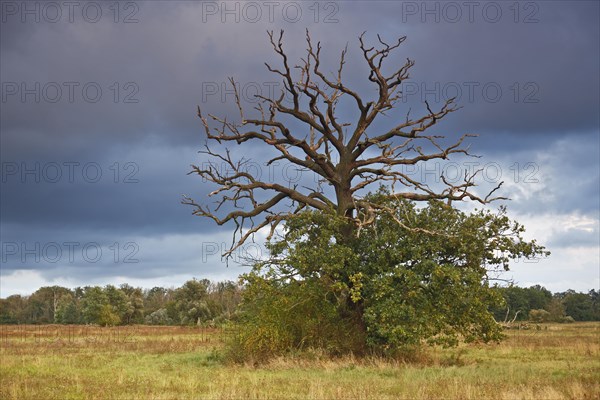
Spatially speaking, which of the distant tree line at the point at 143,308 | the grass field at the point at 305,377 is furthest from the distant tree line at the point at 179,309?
the grass field at the point at 305,377

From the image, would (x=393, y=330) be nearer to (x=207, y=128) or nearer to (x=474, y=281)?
(x=474, y=281)

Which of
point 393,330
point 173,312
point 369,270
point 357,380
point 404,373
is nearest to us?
point 357,380

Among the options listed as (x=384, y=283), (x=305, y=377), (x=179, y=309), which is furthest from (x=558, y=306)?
(x=305, y=377)

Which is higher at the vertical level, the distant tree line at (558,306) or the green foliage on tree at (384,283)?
the green foliage on tree at (384,283)

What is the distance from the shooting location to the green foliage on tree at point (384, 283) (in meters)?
26.7

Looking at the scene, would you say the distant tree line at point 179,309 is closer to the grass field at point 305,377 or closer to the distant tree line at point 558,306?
the distant tree line at point 558,306

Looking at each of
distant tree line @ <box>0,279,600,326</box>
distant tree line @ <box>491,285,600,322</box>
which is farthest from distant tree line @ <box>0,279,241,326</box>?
distant tree line @ <box>491,285,600,322</box>

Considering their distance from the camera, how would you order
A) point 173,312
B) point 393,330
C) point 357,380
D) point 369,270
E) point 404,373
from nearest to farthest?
point 357,380 < point 404,373 < point 393,330 < point 369,270 < point 173,312

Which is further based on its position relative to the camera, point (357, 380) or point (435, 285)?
point (435, 285)

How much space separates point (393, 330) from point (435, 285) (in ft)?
9.09

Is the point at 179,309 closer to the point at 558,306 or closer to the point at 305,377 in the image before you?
the point at 558,306

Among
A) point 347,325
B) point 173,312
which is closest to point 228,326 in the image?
point 347,325

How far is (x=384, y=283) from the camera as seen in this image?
26422 mm

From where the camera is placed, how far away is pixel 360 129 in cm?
3031
